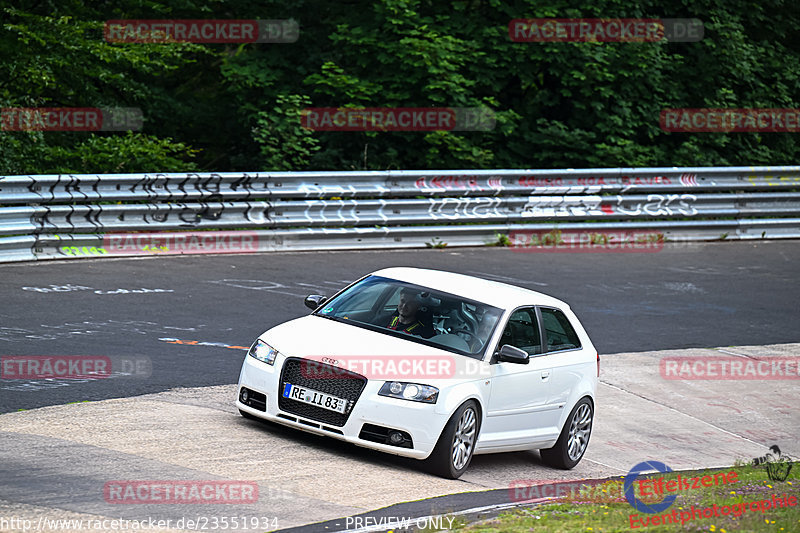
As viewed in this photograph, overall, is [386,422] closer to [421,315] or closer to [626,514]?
[421,315]

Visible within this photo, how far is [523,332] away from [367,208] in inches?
403

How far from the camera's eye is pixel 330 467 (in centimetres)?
858

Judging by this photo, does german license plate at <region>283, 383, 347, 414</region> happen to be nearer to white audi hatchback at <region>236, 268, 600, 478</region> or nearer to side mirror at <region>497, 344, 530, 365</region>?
white audi hatchback at <region>236, 268, 600, 478</region>

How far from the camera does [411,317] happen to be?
9.80 meters

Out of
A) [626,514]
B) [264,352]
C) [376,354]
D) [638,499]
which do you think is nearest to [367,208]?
[264,352]

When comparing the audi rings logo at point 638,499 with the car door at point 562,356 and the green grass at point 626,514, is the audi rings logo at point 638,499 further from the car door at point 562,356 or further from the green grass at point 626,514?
the car door at point 562,356

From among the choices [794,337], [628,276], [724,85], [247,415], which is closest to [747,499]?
[247,415]
